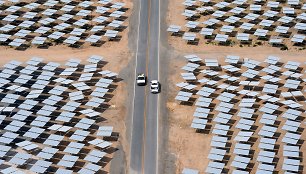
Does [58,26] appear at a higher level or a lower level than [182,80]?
higher

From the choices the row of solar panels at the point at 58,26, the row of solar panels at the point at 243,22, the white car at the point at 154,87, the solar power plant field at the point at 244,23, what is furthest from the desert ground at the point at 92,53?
the solar power plant field at the point at 244,23

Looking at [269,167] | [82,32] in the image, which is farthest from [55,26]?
[269,167]

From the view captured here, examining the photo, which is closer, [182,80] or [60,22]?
[182,80]

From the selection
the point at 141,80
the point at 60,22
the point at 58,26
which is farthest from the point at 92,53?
the point at 141,80

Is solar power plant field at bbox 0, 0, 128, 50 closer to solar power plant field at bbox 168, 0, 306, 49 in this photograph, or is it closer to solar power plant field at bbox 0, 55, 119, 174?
solar power plant field at bbox 0, 55, 119, 174

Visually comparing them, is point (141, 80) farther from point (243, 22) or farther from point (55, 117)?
point (243, 22)

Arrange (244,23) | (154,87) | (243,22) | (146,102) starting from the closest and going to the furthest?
(146,102) < (154,87) < (244,23) < (243,22)

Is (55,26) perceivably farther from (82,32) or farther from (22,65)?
(22,65)
